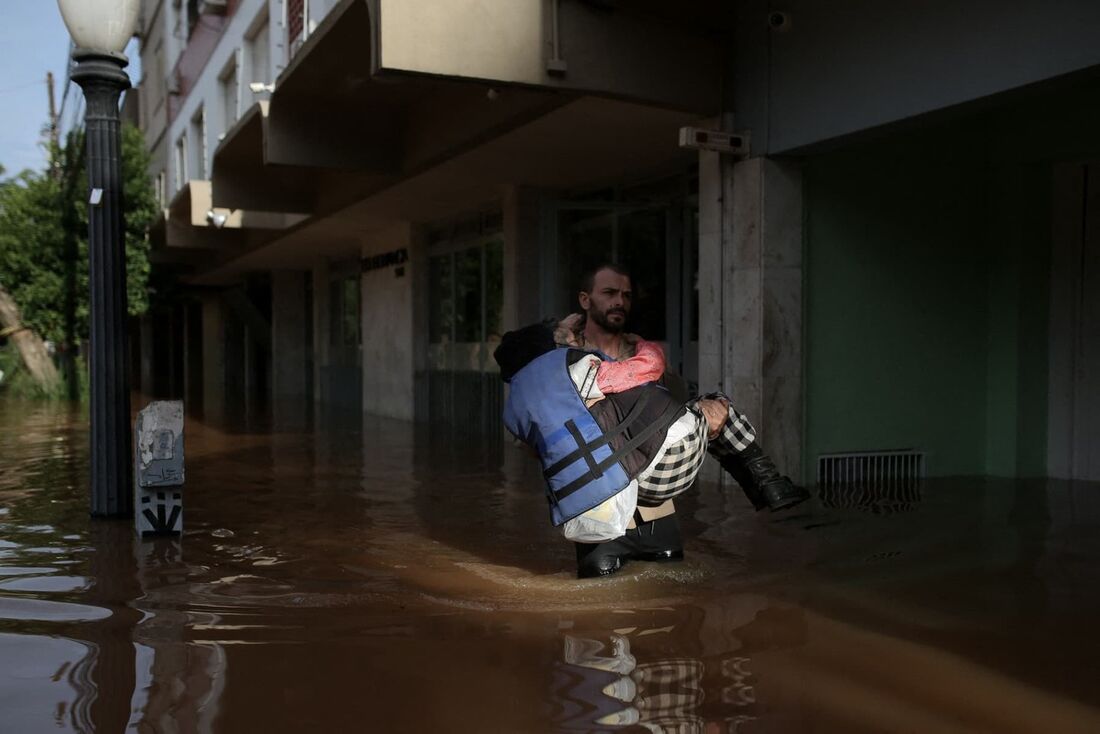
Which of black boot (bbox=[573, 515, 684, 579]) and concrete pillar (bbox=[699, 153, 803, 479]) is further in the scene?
concrete pillar (bbox=[699, 153, 803, 479])

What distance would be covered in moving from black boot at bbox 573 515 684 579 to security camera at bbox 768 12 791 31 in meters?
4.64

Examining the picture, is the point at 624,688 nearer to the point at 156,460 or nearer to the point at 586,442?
the point at 586,442

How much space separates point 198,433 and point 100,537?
336 inches

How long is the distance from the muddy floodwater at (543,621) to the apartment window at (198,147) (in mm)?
20241

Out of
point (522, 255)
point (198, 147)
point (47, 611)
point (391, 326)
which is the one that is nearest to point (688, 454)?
point (47, 611)

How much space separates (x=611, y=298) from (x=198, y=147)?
982 inches

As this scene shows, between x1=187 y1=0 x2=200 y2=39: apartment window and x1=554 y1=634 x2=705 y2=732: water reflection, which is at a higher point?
x1=187 y1=0 x2=200 y2=39: apartment window

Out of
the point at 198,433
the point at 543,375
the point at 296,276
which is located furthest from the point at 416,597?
the point at 296,276

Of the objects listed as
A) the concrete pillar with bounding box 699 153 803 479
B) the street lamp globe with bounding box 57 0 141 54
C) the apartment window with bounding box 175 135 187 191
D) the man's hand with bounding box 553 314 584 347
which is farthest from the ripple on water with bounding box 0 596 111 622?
the apartment window with bounding box 175 135 187 191

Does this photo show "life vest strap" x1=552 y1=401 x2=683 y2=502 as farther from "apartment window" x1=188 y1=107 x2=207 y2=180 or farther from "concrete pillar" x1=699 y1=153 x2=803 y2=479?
"apartment window" x1=188 y1=107 x2=207 y2=180

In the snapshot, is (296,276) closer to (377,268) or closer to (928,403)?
(377,268)

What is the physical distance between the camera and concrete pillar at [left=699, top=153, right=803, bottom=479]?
8.16 m

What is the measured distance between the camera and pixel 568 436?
4.37 meters

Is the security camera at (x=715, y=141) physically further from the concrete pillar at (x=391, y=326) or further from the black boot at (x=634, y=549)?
the concrete pillar at (x=391, y=326)
